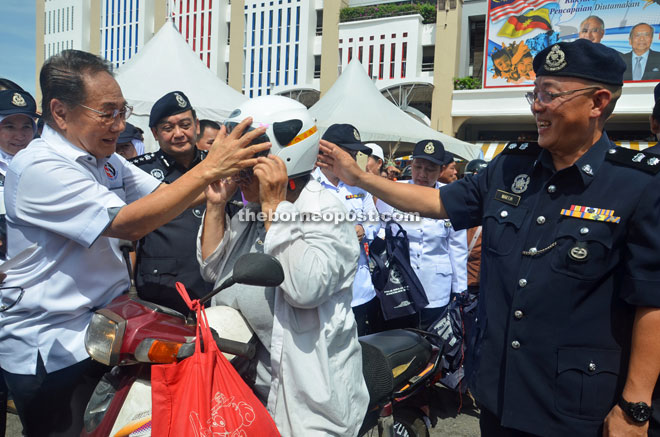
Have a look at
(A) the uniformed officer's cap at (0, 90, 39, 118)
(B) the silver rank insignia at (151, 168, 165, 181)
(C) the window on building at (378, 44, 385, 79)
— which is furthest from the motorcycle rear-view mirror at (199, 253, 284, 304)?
(C) the window on building at (378, 44, 385, 79)

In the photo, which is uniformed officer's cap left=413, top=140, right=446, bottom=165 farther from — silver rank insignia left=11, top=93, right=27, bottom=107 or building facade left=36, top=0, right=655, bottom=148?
building facade left=36, top=0, right=655, bottom=148

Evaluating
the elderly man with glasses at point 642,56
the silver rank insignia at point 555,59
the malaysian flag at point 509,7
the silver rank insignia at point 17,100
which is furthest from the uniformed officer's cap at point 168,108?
the malaysian flag at point 509,7

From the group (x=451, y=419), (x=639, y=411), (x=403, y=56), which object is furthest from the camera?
(x=403, y=56)

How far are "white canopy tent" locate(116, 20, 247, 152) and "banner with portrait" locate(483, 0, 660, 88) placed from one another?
15.7 m

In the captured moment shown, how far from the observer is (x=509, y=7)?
21.6 m

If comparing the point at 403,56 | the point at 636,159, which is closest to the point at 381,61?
the point at 403,56

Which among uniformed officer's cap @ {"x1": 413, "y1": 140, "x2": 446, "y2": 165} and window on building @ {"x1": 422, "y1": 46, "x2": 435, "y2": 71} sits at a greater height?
window on building @ {"x1": 422, "y1": 46, "x2": 435, "y2": 71}

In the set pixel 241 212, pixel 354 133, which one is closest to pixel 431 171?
pixel 354 133

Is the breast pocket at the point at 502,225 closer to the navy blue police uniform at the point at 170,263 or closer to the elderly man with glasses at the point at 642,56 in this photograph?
the navy blue police uniform at the point at 170,263

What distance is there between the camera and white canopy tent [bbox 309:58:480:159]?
38.3ft

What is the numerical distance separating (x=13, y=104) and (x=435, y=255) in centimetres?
357

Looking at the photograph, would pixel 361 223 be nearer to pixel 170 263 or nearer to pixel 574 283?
pixel 170 263

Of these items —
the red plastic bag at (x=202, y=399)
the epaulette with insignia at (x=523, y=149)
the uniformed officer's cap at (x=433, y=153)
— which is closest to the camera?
the red plastic bag at (x=202, y=399)

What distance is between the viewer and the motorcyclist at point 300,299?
162 cm
